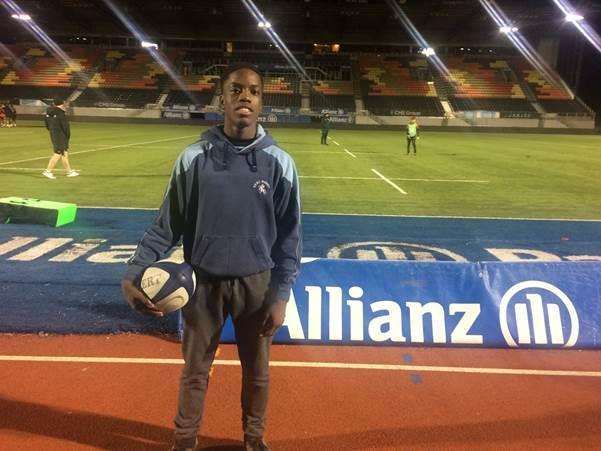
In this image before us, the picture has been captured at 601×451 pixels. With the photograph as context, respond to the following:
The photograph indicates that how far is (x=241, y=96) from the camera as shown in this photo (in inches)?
105

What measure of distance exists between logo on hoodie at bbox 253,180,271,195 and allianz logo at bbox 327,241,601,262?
15.6 feet

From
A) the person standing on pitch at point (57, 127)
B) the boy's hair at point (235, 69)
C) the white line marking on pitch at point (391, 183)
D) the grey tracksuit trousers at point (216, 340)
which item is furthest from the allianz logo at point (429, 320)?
the person standing on pitch at point (57, 127)

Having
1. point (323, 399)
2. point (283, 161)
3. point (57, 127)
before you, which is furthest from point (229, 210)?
point (57, 127)

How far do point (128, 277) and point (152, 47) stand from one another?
66517 millimetres

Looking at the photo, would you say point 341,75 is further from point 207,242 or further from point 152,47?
point 207,242

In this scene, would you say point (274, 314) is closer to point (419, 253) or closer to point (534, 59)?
point (419, 253)

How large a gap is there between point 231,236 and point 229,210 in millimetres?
137

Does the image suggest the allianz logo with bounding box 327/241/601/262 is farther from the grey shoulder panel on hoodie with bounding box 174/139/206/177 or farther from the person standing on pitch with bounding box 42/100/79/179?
the person standing on pitch with bounding box 42/100/79/179

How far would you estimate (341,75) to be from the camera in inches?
2452

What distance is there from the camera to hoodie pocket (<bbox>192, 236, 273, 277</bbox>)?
2.71 m

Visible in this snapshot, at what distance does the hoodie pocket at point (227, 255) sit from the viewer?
8.91ft

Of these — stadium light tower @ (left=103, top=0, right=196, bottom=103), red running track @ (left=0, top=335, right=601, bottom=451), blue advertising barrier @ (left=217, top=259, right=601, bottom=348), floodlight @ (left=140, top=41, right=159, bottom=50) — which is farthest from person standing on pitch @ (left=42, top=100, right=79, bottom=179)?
floodlight @ (left=140, top=41, right=159, bottom=50)

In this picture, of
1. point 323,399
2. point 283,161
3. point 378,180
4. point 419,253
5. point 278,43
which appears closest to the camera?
point 283,161

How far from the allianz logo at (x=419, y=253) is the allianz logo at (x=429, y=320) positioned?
8.45 feet
